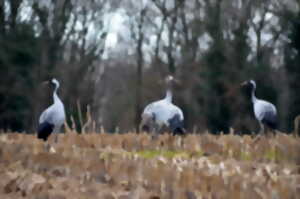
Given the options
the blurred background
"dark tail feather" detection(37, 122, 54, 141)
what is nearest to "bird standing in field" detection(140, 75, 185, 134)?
"dark tail feather" detection(37, 122, 54, 141)

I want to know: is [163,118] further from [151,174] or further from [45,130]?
[151,174]

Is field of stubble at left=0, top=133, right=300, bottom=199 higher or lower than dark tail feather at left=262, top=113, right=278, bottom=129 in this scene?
higher

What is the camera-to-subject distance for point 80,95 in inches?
1248

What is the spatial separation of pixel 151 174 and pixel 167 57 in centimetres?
2762

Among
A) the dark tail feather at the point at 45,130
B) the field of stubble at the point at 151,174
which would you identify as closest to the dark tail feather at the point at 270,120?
the dark tail feather at the point at 45,130

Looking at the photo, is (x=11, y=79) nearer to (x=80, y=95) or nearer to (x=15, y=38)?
(x=15, y=38)

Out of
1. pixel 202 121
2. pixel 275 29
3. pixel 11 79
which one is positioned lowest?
pixel 202 121

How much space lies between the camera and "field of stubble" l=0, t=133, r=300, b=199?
17.0 feet

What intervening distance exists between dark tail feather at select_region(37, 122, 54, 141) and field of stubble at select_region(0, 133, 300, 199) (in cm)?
273

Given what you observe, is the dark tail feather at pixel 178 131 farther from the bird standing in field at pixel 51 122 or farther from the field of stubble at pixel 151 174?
the field of stubble at pixel 151 174

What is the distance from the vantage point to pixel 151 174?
6020 mm

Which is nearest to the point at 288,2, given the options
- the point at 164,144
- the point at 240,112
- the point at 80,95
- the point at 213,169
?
the point at 240,112

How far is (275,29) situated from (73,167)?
23668 mm

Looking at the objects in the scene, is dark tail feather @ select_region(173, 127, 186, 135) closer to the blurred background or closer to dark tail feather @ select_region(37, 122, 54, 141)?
dark tail feather @ select_region(37, 122, 54, 141)
